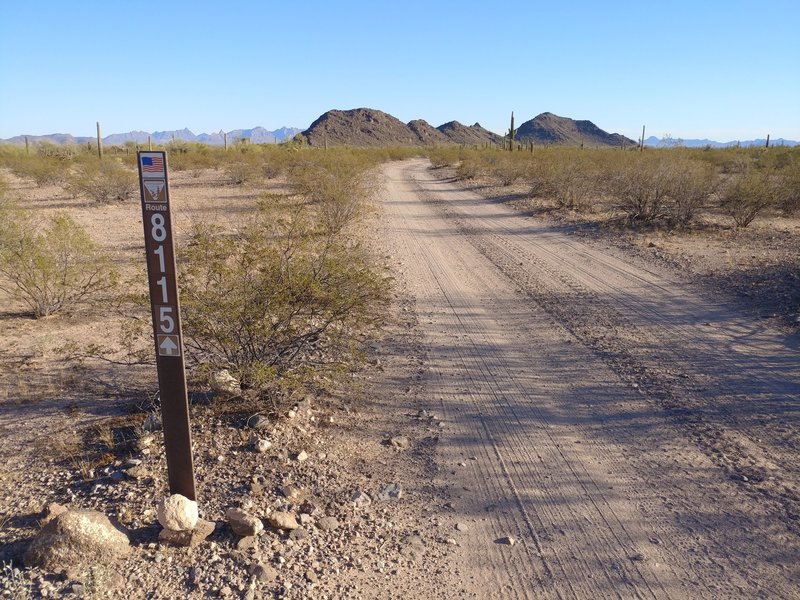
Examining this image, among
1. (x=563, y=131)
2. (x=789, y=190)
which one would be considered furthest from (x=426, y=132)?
(x=789, y=190)

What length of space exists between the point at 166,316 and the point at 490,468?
9.18 ft

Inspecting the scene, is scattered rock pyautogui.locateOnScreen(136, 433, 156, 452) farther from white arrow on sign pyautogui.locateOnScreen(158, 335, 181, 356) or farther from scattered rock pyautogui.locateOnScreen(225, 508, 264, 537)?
white arrow on sign pyautogui.locateOnScreen(158, 335, 181, 356)

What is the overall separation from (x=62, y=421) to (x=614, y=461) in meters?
4.97

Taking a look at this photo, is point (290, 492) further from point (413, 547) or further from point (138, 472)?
point (138, 472)

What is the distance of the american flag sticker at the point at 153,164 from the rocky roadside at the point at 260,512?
2.14 meters

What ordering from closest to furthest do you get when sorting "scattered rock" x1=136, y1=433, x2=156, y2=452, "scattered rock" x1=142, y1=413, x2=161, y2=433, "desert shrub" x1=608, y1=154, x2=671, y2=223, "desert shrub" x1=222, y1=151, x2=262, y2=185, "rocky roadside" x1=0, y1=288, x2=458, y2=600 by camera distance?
"rocky roadside" x1=0, y1=288, x2=458, y2=600 → "scattered rock" x1=136, y1=433, x2=156, y2=452 → "scattered rock" x1=142, y1=413, x2=161, y2=433 → "desert shrub" x1=608, y1=154, x2=671, y2=223 → "desert shrub" x1=222, y1=151, x2=262, y2=185

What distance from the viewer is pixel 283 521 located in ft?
13.3

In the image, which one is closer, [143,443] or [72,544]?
[72,544]

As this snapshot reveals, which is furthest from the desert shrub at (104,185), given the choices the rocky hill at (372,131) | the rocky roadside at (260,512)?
the rocky hill at (372,131)

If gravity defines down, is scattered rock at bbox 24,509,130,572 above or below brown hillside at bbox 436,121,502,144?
below

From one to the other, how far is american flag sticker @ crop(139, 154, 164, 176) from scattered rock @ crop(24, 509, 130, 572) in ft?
6.99

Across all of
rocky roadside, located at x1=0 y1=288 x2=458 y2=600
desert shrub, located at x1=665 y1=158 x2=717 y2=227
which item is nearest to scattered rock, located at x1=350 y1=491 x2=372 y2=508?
rocky roadside, located at x1=0 y1=288 x2=458 y2=600

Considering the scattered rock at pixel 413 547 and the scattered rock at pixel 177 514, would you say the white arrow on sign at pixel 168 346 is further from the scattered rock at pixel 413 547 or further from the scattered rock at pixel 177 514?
the scattered rock at pixel 413 547

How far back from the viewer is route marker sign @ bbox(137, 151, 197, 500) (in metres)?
3.63
